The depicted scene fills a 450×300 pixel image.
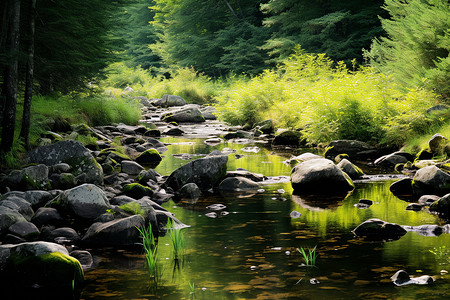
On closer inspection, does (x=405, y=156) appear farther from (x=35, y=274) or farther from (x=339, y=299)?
(x=35, y=274)

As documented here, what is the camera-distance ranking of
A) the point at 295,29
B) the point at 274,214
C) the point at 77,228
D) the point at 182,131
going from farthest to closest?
the point at 295,29
the point at 182,131
the point at 274,214
the point at 77,228

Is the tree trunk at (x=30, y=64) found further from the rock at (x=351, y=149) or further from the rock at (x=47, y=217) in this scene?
the rock at (x=351, y=149)


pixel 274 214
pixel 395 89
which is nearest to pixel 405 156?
pixel 395 89

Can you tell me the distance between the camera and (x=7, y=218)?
20.1ft

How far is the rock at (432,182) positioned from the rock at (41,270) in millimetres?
5721

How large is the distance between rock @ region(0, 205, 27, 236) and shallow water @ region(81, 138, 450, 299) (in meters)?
1.20

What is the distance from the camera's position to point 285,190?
901 centimetres

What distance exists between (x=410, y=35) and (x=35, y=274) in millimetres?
11213

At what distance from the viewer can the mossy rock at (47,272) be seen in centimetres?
474

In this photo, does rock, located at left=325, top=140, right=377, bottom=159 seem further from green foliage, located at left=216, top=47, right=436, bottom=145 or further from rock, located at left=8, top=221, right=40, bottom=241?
rock, located at left=8, top=221, right=40, bottom=241

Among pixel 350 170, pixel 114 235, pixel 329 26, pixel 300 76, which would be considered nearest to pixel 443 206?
pixel 350 170

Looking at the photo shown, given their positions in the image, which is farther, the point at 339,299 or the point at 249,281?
the point at 249,281

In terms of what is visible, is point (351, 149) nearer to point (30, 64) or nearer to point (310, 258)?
point (30, 64)

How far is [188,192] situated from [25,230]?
323 cm
